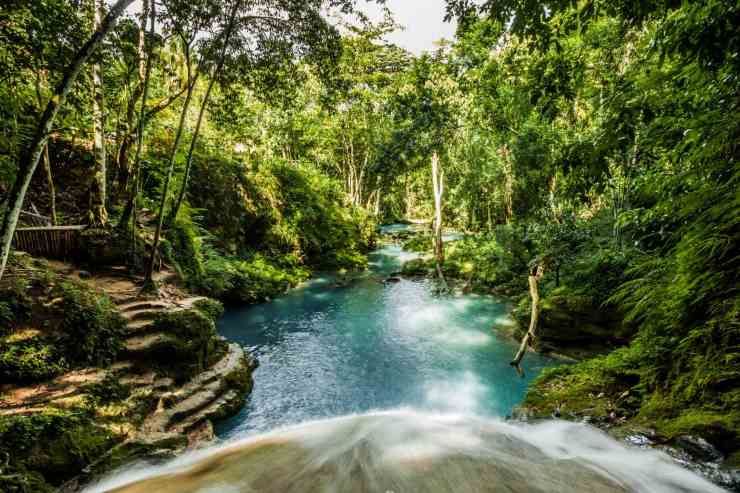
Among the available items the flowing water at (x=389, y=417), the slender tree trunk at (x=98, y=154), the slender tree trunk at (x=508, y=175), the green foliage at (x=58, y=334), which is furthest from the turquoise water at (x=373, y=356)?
the slender tree trunk at (x=508, y=175)

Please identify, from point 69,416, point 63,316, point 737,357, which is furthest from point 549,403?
point 63,316

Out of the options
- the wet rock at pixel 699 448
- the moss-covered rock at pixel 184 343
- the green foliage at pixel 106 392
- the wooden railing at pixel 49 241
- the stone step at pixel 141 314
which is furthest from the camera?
the wooden railing at pixel 49 241

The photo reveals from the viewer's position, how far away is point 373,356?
9.70 metres

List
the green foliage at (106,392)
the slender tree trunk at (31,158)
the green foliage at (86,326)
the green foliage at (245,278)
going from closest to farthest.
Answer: the slender tree trunk at (31,158) < the green foliage at (106,392) < the green foliage at (86,326) < the green foliage at (245,278)

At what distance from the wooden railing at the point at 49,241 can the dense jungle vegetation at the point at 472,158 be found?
389 millimetres

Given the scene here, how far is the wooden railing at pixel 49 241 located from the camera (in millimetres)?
7223

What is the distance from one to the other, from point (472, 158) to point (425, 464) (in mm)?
23959

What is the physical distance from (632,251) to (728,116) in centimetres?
767

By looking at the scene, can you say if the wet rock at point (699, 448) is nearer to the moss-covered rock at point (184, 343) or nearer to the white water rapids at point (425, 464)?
the white water rapids at point (425, 464)

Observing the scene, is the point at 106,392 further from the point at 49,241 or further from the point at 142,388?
the point at 49,241

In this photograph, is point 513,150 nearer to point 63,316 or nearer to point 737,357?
point 737,357

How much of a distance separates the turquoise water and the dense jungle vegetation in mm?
1719

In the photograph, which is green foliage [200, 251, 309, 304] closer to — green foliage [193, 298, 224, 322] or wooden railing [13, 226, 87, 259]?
green foliage [193, 298, 224, 322]

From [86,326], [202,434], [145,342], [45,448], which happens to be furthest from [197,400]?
[45,448]
